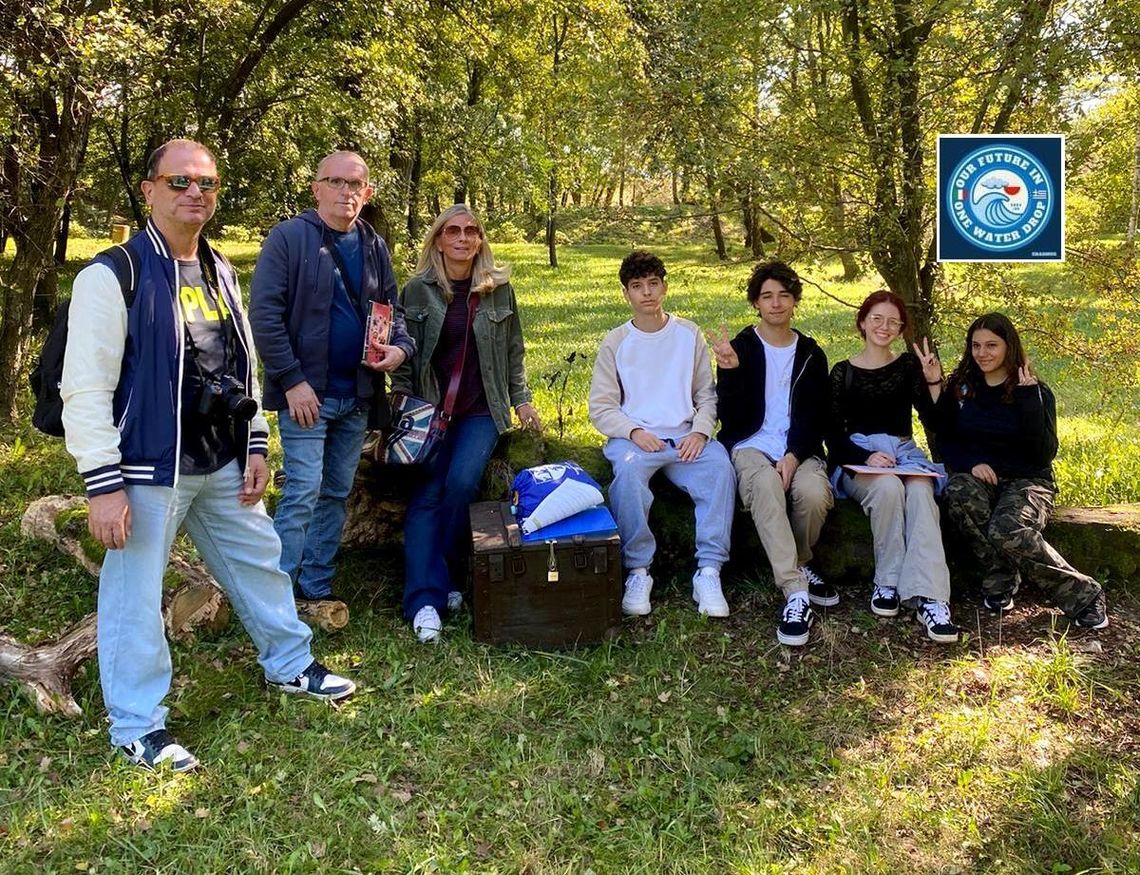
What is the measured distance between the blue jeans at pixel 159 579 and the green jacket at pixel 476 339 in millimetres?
1248

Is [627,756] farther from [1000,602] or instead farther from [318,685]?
[1000,602]

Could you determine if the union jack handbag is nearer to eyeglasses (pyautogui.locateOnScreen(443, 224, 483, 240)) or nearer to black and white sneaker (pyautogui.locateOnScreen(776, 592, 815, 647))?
eyeglasses (pyautogui.locateOnScreen(443, 224, 483, 240))

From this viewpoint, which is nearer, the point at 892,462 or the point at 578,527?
the point at 578,527

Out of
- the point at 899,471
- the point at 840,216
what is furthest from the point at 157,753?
the point at 840,216

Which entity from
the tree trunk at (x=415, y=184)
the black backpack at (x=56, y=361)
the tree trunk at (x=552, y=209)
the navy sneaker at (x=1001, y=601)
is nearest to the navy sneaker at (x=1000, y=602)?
the navy sneaker at (x=1001, y=601)

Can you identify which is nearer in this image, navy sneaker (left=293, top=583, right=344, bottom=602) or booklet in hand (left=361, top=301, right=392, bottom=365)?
booklet in hand (left=361, top=301, right=392, bottom=365)

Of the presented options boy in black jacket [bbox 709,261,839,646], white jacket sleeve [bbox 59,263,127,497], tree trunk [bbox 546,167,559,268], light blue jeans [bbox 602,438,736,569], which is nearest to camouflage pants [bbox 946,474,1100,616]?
boy in black jacket [bbox 709,261,839,646]

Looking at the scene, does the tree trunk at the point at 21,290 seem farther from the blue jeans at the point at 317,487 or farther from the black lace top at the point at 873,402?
the black lace top at the point at 873,402

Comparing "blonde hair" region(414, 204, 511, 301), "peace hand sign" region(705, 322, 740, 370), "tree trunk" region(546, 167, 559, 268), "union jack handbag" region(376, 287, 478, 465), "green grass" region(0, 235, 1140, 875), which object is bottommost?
"green grass" region(0, 235, 1140, 875)

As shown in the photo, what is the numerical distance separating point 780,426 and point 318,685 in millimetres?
2599

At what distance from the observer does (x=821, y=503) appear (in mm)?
4270

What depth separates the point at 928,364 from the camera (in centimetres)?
449

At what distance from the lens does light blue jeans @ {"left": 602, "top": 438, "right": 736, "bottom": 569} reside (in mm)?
4426

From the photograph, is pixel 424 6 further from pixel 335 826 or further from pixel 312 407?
pixel 335 826
